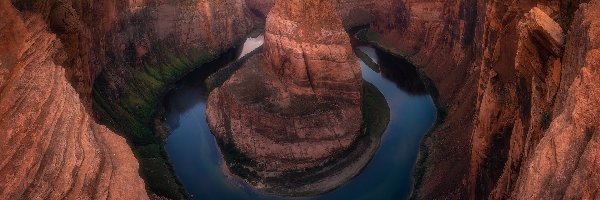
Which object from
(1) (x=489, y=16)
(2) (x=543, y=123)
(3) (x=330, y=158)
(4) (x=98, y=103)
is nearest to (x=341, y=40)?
(3) (x=330, y=158)

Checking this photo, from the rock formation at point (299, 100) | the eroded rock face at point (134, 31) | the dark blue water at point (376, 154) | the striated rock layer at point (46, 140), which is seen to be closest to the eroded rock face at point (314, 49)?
the rock formation at point (299, 100)

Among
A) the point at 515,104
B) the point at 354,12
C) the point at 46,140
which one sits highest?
the point at 515,104

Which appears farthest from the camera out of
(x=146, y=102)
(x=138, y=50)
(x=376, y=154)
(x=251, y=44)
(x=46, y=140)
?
(x=251, y=44)

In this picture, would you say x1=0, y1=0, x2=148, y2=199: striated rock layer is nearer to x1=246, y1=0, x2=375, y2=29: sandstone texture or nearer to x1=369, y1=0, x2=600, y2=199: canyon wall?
x1=369, y1=0, x2=600, y2=199: canyon wall

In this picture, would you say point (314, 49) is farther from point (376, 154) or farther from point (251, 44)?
point (251, 44)

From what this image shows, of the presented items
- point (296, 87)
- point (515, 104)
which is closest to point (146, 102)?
point (296, 87)

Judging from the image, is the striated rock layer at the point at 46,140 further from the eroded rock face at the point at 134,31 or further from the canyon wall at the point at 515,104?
the eroded rock face at the point at 134,31

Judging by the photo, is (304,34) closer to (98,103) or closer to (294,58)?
(294,58)
